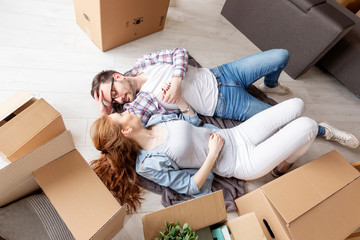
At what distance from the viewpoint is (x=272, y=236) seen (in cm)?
105

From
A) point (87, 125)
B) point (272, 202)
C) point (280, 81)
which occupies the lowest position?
point (87, 125)

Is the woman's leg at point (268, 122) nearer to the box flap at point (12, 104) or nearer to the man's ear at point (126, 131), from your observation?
the man's ear at point (126, 131)

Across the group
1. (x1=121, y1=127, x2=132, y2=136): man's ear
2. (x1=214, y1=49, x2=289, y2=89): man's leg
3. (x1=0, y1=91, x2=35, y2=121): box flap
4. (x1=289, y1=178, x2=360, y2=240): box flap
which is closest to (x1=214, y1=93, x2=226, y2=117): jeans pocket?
(x1=214, y1=49, x2=289, y2=89): man's leg

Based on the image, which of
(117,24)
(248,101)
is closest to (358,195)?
(248,101)

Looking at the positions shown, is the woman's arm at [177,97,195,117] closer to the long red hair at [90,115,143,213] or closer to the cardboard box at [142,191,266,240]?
the long red hair at [90,115,143,213]

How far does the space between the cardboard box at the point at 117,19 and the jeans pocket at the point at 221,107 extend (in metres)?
0.94

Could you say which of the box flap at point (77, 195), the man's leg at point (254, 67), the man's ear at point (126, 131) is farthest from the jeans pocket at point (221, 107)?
the box flap at point (77, 195)

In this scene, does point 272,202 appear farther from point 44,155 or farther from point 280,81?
point 280,81

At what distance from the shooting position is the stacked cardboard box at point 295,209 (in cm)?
94

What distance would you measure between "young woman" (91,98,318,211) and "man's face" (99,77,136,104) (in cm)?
20

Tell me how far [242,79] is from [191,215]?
101 cm

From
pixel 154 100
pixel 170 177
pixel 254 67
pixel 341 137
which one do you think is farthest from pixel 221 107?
pixel 341 137

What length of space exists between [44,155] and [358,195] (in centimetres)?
153

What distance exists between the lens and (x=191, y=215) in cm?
95
